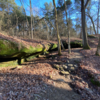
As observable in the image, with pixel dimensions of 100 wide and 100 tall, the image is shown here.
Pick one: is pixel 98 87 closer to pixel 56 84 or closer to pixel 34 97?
pixel 56 84

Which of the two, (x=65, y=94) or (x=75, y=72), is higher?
(x=75, y=72)

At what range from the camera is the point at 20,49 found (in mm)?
5484

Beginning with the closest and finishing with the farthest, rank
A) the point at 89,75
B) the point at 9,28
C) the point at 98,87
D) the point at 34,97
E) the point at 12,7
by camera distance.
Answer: the point at 34,97
the point at 98,87
the point at 89,75
the point at 9,28
the point at 12,7

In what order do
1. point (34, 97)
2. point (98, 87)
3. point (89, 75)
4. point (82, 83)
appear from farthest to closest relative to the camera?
point (89, 75), point (82, 83), point (98, 87), point (34, 97)

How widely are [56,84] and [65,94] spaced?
2.64 feet

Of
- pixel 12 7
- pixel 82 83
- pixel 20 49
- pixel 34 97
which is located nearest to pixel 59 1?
pixel 12 7

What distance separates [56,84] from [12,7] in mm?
19033

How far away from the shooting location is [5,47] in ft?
15.5

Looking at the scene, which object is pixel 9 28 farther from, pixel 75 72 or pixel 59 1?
pixel 75 72

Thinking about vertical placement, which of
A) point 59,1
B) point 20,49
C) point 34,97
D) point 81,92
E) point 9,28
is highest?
point 59,1

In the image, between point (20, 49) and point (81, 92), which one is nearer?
point (81, 92)

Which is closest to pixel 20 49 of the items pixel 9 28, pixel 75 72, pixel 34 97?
pixel 34 97

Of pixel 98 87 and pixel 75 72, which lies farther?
pixel 75 72

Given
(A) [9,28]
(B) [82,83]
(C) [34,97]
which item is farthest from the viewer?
(A) [9,28]
